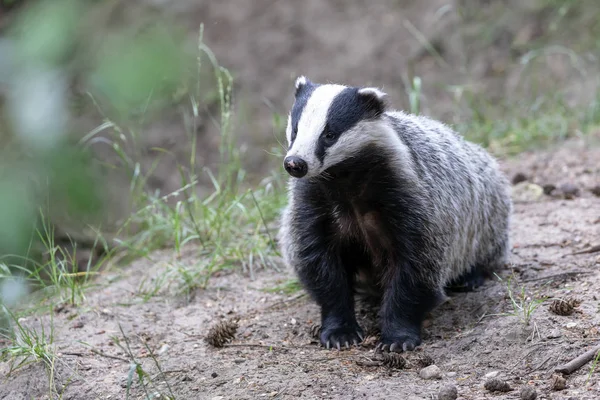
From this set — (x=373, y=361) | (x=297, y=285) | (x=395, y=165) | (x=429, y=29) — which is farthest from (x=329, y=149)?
(x=429, y=29)

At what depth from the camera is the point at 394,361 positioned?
9.80 feet

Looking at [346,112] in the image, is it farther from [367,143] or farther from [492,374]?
[492,374]

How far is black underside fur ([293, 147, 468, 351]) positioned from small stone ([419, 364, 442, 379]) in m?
0.32

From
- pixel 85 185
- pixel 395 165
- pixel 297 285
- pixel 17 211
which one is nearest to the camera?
pixel 17 211

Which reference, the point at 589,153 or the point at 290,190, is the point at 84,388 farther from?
the point at 589,153

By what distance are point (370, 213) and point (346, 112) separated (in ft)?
1.63

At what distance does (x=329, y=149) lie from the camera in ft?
9.84

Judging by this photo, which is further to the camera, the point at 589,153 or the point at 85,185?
the point at 589,153

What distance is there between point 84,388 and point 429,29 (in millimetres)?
6032

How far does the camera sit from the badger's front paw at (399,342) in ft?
10.4

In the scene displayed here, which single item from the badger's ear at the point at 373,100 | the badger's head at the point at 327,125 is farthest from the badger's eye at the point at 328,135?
the badger's ear at the point at 373,100

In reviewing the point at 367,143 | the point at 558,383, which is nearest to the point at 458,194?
the point at 367,143

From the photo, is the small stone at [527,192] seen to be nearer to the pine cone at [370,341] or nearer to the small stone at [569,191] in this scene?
the small stone at [569,191]

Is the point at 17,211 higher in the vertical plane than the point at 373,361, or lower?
higher
